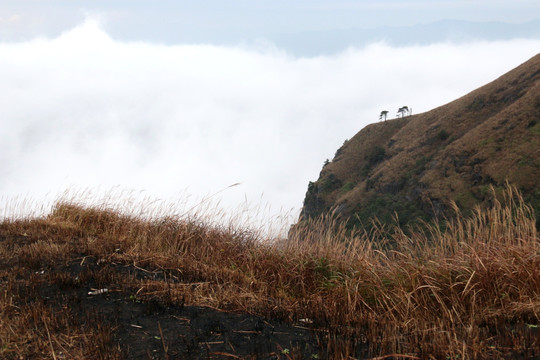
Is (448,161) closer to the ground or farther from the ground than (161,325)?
farther from the ground

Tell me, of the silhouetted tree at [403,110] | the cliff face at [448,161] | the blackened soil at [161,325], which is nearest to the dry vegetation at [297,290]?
the blackened soil at [161,325]

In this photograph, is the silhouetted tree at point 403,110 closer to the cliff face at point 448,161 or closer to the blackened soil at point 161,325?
the cliff face at point 448,161

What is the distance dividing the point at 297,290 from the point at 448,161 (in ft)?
188

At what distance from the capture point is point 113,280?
3832 millimetres

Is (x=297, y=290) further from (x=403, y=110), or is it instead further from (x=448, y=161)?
(x=403, y=110)

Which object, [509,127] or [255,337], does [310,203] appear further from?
[255,337]

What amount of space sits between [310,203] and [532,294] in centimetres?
7848

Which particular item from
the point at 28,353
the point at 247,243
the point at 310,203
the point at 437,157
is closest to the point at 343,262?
the point at 247,243

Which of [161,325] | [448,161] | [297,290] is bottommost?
[161,325]

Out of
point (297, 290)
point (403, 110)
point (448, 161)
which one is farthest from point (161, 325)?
point (403, 110)

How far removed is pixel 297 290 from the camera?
4035 millimetres

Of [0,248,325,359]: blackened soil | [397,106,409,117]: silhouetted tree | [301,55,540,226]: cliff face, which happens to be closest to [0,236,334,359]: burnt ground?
[0,248,325,359]: blackened soil

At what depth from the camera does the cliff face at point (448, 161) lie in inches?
1836

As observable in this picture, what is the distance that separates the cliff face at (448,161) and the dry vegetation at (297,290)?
101 feet
